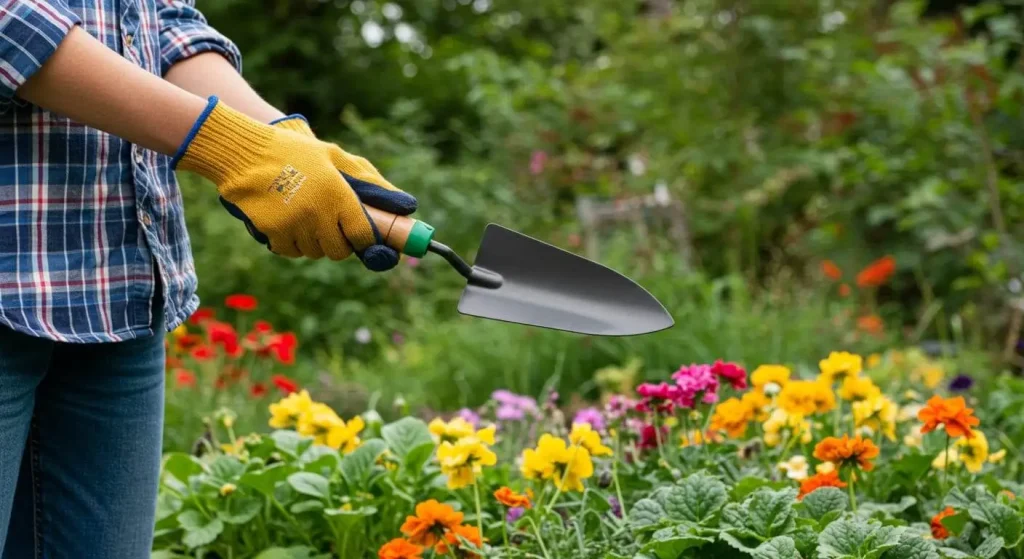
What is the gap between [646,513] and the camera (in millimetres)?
1532

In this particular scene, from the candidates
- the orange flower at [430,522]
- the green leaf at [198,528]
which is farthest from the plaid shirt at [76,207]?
the green leaf at [198,528]

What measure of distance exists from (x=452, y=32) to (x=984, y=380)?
4.88m

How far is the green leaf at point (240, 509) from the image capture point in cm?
179

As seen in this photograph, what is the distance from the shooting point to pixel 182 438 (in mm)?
2760

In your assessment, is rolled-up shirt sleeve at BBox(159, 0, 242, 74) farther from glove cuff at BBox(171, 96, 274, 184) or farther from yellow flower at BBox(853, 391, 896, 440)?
yellow flower at BBox(853, 391, 896, 440)

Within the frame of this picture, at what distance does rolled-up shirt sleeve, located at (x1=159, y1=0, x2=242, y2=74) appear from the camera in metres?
1.33

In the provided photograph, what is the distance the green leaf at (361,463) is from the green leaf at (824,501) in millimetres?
756

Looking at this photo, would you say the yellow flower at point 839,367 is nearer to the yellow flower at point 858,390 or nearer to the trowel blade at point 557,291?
the yellow flower at point 858,390

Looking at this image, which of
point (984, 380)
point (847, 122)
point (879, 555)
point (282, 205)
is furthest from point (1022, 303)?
point (282, 205)

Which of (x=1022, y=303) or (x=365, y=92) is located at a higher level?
(x=365, y=92)

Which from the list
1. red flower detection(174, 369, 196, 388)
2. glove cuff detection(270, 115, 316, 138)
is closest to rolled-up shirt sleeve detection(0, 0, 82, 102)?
glove cuff detection(270, 115, 316, 138)

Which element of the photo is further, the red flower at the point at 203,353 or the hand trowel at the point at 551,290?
the red flower at the point at 203,353

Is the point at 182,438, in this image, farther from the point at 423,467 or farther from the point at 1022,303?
the point at 1022,303

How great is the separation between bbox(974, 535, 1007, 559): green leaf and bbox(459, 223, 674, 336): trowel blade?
578 millimetres
